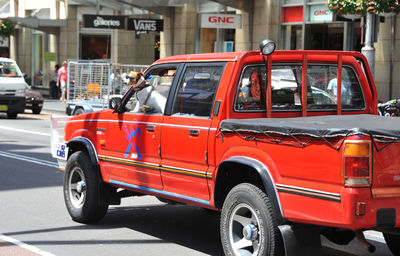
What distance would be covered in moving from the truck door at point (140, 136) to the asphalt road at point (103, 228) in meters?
0.63

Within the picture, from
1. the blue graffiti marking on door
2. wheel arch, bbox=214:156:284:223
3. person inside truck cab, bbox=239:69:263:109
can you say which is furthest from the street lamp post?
wheel arch, bbox=214:156:284:223

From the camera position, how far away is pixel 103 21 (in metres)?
30.4

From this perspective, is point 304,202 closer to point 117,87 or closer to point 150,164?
point 150,164

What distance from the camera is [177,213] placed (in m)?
9.32

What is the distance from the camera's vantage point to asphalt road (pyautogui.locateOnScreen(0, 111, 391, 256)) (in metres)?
7.27

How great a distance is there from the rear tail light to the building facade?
12563 mm

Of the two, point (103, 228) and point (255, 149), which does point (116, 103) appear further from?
point (255, 149)

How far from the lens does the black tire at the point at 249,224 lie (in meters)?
5.78

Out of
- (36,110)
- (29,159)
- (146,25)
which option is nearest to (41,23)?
(146,25)

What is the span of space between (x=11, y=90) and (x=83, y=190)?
689 inches

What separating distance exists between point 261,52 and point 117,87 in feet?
47.0

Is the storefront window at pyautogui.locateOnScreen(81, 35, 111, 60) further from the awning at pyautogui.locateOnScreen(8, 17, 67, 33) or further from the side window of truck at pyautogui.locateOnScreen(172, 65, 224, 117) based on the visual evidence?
the side window of truck at pyautogui.locateOnScreen(172, 65, 224, 117)

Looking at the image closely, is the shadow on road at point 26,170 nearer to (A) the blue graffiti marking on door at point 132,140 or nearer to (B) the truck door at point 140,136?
(B) the truck door at point 140,136

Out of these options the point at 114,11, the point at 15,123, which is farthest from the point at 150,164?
the point at 114,11
